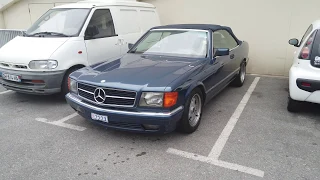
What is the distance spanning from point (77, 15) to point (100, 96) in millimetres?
2902

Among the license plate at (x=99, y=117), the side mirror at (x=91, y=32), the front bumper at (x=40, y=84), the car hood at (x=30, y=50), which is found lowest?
the license plate at (x=99, y=117)

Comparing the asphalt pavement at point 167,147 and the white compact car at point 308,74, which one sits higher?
the white compact car at point 308,74

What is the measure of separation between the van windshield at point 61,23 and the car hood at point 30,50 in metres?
0.26

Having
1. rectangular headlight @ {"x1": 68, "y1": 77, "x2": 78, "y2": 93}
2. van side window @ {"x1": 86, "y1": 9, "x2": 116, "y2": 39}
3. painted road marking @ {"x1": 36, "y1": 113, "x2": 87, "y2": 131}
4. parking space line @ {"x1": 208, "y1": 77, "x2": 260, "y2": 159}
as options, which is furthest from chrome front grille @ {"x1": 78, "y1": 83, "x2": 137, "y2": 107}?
van side window @ {"x1": 86, "y1": 9, "x2": 116, "y2": 39}

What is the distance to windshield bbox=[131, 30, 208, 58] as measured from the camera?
4430 mm

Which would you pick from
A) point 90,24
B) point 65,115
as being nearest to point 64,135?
Result: point 65,115

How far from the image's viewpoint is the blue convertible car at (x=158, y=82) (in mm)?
3230

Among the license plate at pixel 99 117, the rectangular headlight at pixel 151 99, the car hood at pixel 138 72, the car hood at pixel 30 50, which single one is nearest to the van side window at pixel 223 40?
the car hood at pixel 138 72

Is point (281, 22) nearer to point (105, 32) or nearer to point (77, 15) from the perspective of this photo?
point (105, 32)

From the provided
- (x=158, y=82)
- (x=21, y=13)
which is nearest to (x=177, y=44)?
(x=158, y=82)

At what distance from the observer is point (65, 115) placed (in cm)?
456

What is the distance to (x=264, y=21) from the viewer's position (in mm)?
7383

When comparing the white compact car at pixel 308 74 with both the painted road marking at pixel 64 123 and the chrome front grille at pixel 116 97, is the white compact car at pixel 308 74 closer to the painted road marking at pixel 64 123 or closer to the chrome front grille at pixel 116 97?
the chrome front grille at pixel 116 97

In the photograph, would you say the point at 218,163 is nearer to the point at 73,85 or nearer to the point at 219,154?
the point at 219,154
